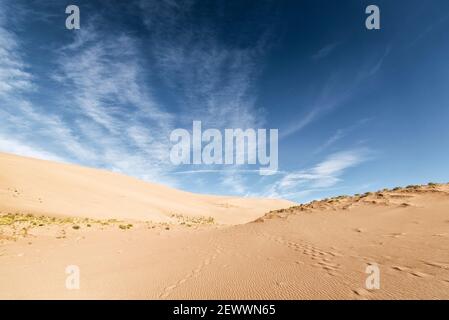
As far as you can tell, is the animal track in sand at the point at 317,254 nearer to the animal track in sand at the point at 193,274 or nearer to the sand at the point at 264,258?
the sand at the point at 264,258

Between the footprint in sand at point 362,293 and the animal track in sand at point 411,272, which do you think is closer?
the footprint in sand at point 362,293

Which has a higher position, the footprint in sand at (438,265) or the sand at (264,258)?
the footprint in sand at (438,265)

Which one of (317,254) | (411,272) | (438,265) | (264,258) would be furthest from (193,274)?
(438,265)

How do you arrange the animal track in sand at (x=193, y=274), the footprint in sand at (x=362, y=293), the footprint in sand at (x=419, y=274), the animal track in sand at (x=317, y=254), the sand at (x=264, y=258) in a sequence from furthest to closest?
the animal track in sand at (x=317, y=254) < the animal track in sand at (x=193, y=274) < the sand at (x=264, y=258) < the footprint in sand at (x=419, y=274) < the footprint in sand at (x=362, y=293)

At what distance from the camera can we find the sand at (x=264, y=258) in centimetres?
515

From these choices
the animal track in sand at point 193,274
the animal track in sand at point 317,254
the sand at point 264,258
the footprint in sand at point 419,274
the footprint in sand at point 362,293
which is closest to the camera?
the footprint in sand at point 362,293

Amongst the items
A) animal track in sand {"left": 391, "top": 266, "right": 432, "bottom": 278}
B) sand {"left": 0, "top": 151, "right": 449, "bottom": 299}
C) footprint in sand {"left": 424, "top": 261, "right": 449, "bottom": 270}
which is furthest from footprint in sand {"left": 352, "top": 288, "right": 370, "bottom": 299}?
footprint in sand {"left": 424, "top": 261, "right": 449, "bottom": 270}

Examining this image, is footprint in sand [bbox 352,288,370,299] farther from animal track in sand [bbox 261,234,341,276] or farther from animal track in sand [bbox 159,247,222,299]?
animal track in sand [bbox 159,247,222,299]

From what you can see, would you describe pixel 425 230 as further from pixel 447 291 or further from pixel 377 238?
pixel 447 291

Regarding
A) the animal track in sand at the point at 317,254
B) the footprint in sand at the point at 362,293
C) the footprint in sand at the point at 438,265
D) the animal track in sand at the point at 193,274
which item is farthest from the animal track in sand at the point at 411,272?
the animal track in sand at the point at 193,274

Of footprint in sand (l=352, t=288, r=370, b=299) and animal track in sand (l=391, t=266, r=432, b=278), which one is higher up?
animal track in sand (l=391, t=266, r=432, b=278)

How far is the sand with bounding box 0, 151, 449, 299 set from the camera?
5.15 metres

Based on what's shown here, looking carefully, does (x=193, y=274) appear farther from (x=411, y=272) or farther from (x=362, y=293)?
(x=411, y=272)
